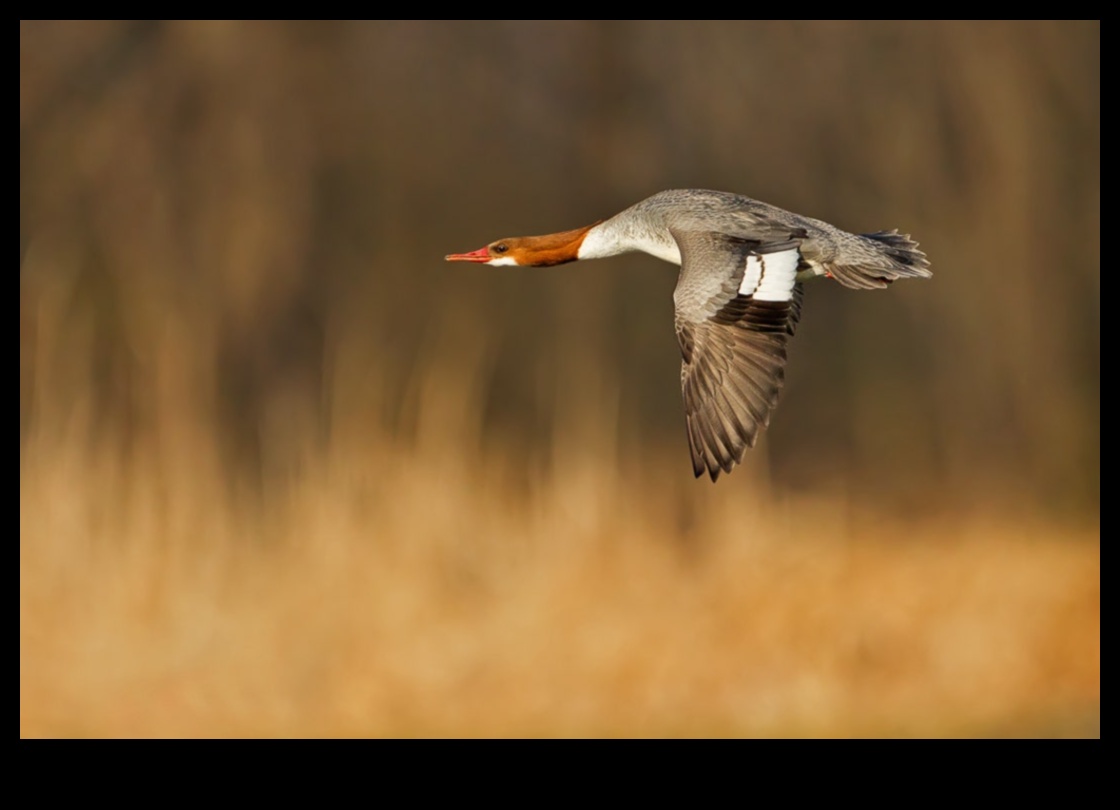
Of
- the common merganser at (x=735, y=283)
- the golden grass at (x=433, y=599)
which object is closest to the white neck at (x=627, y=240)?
the common merganser at (x=735, y=283)

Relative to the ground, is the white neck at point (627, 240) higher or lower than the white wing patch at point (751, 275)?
higher

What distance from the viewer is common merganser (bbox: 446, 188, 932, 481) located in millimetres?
4391

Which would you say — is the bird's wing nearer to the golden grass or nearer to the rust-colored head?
the rust-colored head

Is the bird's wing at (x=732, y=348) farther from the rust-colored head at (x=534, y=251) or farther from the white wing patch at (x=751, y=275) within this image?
the rust-colored head at (x=534, y=251)

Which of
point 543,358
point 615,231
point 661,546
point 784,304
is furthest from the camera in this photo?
point 543,358

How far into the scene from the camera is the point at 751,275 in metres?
4.50

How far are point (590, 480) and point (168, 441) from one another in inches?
66.4

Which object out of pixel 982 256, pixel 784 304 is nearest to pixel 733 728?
pixel 982 256

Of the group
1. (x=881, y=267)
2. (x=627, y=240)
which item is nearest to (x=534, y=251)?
(x=627, y=240)

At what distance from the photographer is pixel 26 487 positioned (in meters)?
6.96

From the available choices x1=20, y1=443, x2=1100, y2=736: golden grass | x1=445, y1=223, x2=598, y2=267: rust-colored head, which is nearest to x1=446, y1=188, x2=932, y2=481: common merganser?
x1=445, y1=223, x2=598, y2=267: rust-colored head

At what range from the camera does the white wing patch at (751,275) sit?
175 inches

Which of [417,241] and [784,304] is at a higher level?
[417,241]

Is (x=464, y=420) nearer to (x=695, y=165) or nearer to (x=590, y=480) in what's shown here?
(x=590, y=480)
